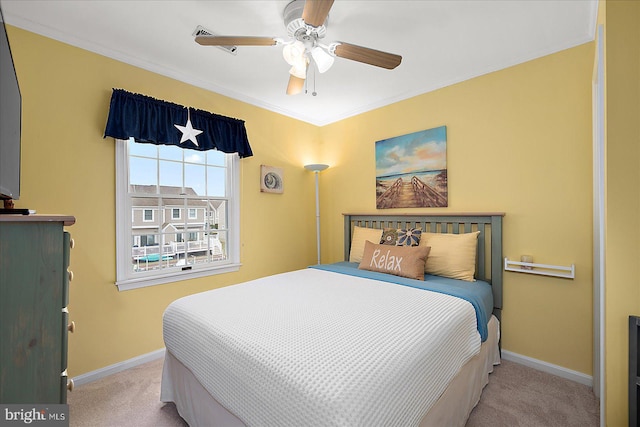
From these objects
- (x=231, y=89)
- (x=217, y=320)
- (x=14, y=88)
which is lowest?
(x=217, y=320)

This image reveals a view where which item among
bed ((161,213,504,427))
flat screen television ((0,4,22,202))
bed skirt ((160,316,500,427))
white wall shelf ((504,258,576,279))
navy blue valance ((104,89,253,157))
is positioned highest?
navy blue valance ((104,89,253,157))

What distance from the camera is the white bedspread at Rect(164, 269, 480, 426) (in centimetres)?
100

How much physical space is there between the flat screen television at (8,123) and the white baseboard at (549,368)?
11.1ft

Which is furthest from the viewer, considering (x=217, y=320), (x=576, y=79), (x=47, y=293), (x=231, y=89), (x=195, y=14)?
(x=231, y=89)

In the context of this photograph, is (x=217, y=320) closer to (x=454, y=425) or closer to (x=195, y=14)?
(x=454, y=425)

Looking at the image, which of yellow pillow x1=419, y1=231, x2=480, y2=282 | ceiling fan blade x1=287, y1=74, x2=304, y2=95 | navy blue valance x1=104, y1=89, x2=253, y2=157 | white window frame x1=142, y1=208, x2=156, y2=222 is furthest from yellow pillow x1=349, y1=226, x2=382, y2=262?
white window frame x1=142, y1=208, x2=156, y2=222

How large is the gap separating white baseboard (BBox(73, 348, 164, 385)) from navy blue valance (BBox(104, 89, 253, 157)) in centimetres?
182

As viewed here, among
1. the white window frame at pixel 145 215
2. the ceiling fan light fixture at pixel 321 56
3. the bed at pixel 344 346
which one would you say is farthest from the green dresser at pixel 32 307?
the white window frame at pixel 145 215

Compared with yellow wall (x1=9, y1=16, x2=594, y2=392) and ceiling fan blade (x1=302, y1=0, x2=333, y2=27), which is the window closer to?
yellow wall (x1=9, y1=16, x2=594, y2=392)

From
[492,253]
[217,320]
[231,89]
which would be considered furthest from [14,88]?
[492,253]

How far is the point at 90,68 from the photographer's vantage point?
2.22 meters

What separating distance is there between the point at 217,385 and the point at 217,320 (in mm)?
306

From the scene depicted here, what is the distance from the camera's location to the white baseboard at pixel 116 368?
216 centimetres

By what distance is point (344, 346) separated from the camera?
1.22m
